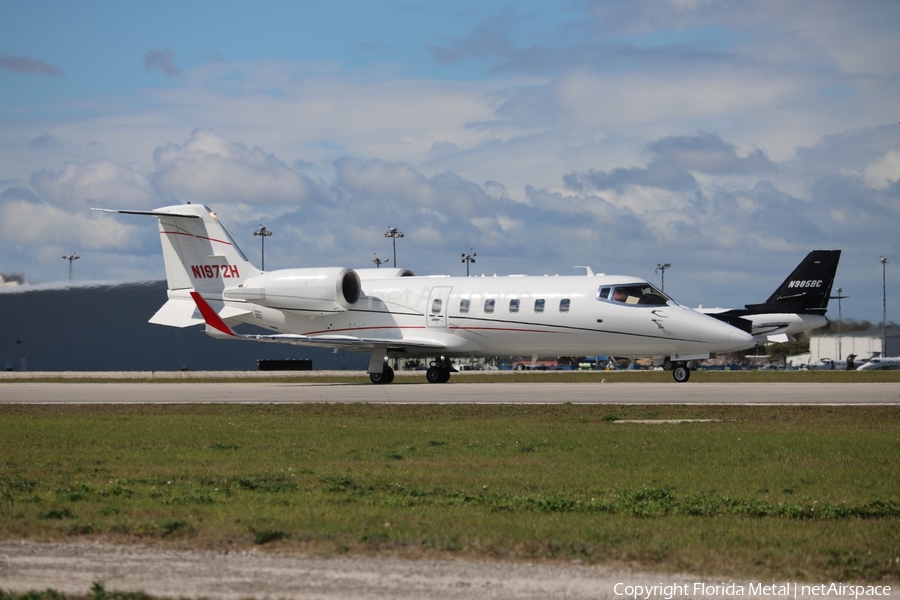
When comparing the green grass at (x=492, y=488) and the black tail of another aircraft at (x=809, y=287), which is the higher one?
the black tail of another aircraft at (x=809, y=287)

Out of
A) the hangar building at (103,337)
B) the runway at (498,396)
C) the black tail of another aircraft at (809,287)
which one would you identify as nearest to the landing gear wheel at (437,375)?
the runway at (498,396)

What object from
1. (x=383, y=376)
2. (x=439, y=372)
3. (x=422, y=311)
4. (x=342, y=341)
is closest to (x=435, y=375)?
(x=439, y=372)

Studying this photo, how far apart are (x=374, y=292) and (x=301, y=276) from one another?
2813 mm

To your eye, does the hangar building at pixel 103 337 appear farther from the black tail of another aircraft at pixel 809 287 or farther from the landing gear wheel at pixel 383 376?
the landing gear wheel at pixel 383 376

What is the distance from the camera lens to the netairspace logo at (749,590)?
679cm

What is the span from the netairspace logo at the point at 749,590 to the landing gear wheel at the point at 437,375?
100ft

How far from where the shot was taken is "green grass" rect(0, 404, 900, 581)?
8.11 meters

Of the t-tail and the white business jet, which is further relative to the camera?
the t-tail

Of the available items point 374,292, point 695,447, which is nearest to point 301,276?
point 374,292

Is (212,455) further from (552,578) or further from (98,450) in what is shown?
(552,578)

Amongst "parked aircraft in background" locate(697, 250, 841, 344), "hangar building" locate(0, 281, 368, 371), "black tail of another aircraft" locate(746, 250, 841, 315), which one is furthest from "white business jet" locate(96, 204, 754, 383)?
"hangar building" locate(0, 281, 368, 371)

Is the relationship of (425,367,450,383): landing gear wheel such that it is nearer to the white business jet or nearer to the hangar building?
the white business jet

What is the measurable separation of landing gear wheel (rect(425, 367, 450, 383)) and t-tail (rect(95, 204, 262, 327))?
300 inches

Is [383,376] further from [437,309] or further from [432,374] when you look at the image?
[437,309]
